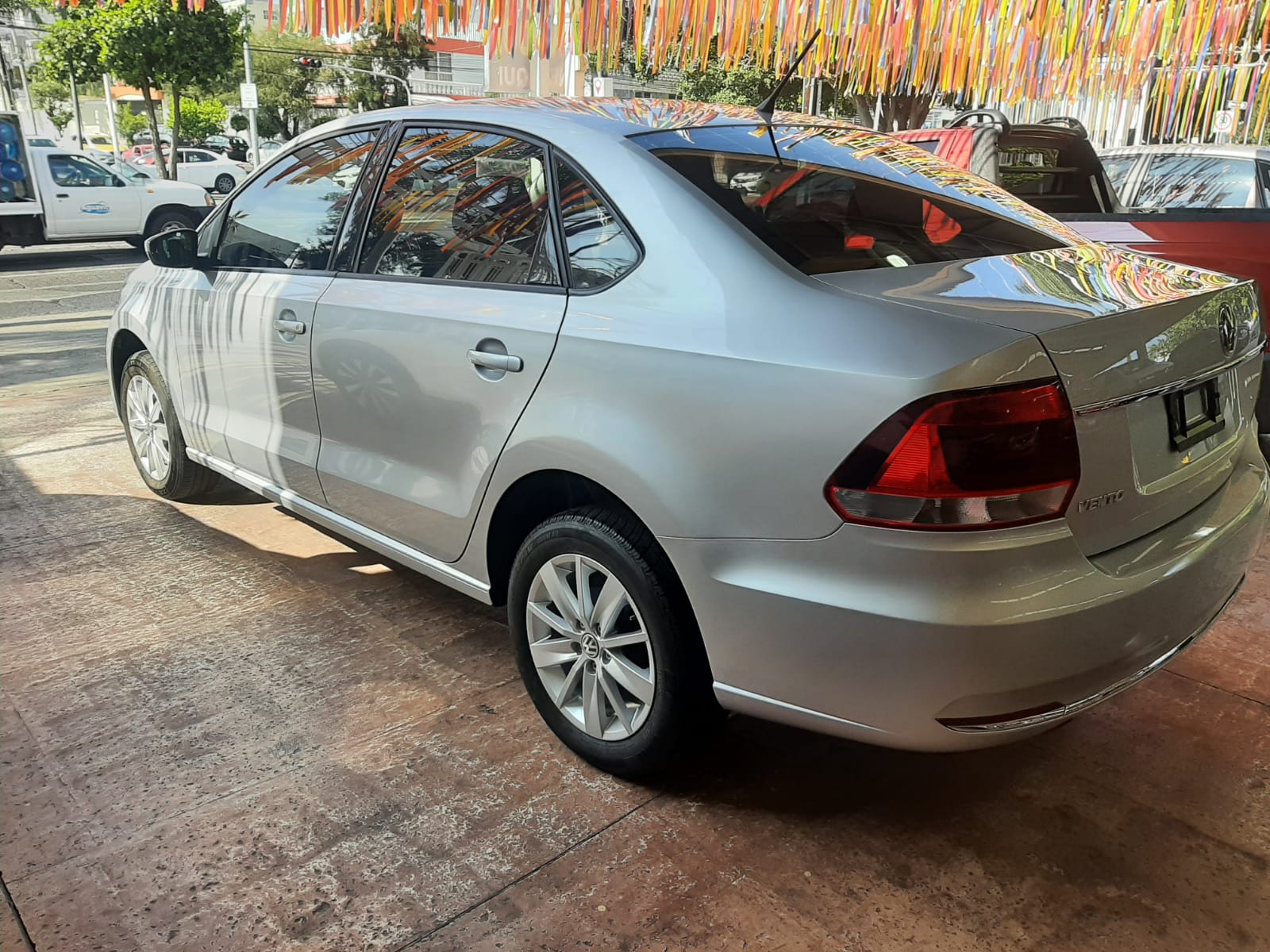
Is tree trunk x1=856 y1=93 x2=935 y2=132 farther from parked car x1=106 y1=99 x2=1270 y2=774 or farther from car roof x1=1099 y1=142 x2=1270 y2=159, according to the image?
parked car x1=106 y1=99 x2=1270 y2=774

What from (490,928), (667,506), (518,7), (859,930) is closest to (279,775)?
(490,928)

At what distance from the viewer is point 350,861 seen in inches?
89.3

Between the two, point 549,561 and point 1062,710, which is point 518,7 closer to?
point 549,561

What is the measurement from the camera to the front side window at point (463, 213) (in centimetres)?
260

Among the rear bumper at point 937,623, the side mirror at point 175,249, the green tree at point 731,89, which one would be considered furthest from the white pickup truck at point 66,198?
the green tree at point 731,89

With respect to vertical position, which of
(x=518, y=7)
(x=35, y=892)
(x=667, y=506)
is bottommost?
(x=35, y=892)

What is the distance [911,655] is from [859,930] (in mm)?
620

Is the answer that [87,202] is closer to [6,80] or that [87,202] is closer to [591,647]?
[591,647]

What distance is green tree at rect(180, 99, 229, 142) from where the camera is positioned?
4544cm

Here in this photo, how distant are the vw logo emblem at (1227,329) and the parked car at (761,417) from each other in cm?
1

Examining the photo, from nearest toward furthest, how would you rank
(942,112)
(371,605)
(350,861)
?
(350,861) → (371,605) → (942,112)

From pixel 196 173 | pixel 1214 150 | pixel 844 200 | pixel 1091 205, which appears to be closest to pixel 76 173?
pixel 196 173

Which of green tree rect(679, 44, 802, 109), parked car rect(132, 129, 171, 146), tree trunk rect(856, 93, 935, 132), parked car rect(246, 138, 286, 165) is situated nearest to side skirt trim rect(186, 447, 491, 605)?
tree trunk rect(856, 93, 935, 132)

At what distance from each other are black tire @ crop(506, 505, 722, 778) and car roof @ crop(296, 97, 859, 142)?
1001 mm
